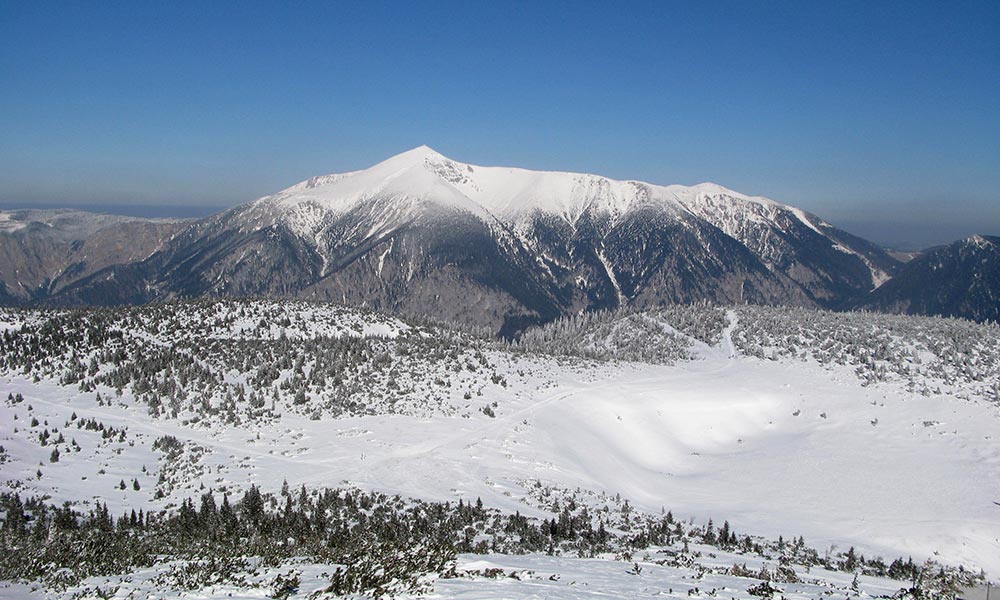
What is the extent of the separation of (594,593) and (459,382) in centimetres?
5509

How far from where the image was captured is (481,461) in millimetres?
50781

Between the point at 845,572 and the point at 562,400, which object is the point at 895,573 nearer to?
the point at 845,572

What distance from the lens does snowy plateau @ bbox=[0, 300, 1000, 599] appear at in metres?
23.8

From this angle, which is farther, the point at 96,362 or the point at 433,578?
the point at 96,362

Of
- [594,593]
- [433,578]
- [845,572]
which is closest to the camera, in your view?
[594,593]

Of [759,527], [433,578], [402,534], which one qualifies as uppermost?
[433,578]

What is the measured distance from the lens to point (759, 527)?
142ft

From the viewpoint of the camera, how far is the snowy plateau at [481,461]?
23812 mm

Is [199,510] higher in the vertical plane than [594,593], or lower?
lower

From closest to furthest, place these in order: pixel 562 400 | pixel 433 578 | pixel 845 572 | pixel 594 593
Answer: pixel 594 593
pixel 433 578
pixel 845 572
pixel 562 400

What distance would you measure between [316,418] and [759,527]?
134ft

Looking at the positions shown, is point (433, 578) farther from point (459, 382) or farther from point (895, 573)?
point (459, 382)

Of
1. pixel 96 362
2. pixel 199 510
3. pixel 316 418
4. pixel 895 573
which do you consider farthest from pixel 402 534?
pixel 96 362

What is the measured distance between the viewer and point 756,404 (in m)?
77.8
